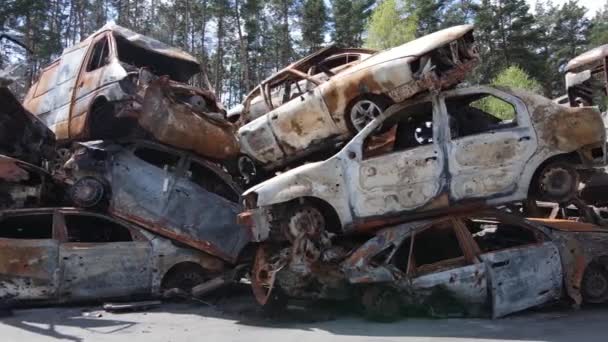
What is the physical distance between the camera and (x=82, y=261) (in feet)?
22.0

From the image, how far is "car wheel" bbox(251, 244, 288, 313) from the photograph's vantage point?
5844 mm

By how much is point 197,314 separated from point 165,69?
5275mm

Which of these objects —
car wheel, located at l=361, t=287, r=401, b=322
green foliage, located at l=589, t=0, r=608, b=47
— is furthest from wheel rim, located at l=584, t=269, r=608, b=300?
green foliage, located at l=589, t=0, r=608, b=47

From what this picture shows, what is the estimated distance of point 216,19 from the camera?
39.0 metres

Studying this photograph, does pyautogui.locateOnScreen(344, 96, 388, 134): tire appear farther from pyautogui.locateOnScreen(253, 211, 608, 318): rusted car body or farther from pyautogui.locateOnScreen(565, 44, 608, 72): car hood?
pyautogui.locateOnScreen(565, 44, 608, 72): car hood

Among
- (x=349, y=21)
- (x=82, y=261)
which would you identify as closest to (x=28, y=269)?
(x=82, y=261)

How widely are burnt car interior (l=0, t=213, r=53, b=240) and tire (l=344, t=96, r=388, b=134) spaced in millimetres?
4154

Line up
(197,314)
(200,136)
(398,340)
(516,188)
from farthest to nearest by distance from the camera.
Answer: (200,136) < (197,314) < (516,188) < (398,340)

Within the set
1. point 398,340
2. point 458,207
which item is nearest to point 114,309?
point 398,340

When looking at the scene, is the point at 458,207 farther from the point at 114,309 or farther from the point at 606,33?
the point at 606,33

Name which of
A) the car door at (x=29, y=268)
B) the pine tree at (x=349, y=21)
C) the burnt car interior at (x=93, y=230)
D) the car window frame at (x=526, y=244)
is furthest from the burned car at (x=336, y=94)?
the pine tree at (x=349, y=21)

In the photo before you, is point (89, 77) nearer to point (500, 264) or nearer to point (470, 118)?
point (470, 118)

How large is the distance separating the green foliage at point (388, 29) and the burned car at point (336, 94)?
20753 millimetres

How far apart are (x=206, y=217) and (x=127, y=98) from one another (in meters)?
2.16
